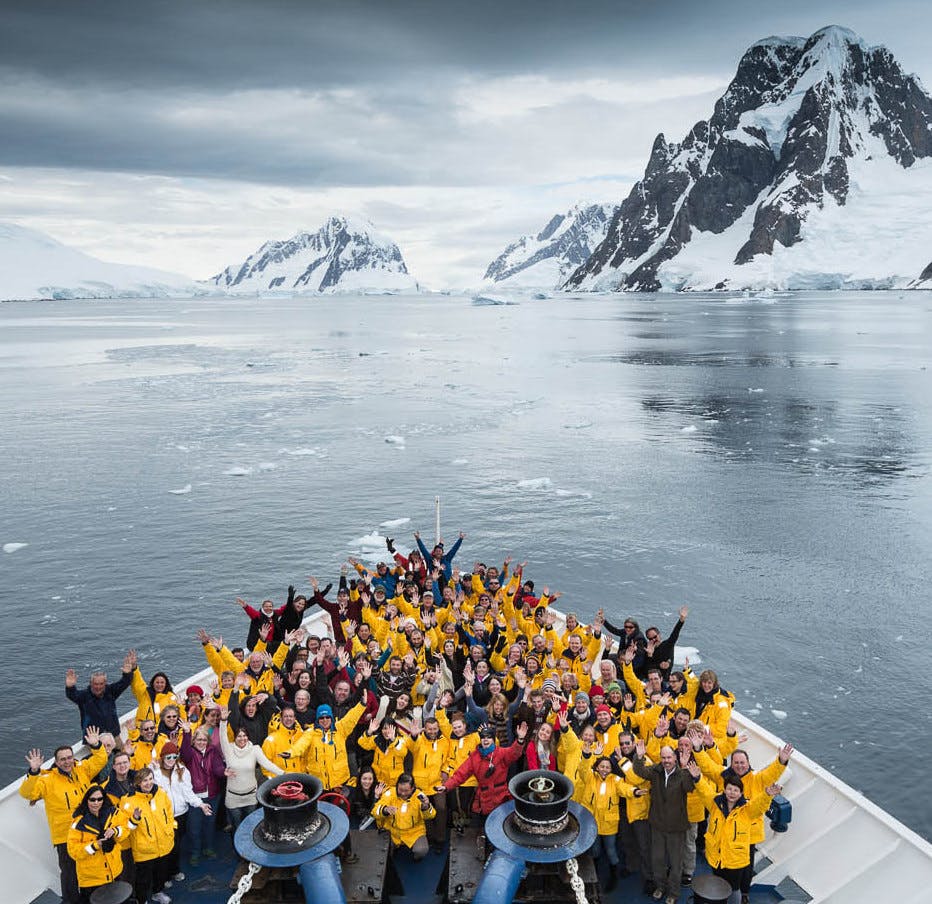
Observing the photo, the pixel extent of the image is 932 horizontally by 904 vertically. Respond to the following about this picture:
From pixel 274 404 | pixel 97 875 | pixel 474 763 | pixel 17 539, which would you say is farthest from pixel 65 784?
pixel 274 404

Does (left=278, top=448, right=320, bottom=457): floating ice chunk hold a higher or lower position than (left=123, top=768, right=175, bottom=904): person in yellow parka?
lower

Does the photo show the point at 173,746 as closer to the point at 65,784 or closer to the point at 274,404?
the point at 65,784

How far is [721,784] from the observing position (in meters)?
11.7

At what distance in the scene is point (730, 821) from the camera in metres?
11.4

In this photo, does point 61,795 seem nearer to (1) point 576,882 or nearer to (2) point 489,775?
(2) point 489,775

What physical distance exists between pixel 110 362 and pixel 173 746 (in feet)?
341

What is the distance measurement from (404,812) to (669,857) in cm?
396

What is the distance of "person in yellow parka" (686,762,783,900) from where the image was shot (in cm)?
1125

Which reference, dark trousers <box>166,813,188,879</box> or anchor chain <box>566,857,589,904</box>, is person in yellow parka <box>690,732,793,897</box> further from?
dark trousers <box>166,813,188,879</box>

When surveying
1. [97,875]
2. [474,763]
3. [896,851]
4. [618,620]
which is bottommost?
[618,620]

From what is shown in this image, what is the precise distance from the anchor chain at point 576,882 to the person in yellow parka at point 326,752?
4063 millimetres

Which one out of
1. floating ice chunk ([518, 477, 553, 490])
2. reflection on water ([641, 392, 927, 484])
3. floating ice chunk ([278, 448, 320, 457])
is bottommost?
floating ice chunk ([518, 477, 553, 490])

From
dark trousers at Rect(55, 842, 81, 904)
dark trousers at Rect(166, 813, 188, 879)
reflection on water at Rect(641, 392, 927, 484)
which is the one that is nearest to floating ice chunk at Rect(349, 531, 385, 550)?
dark trousers at Rect(166, 813, 188, 879)

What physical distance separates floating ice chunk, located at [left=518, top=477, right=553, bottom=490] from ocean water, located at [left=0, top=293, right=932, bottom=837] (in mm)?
132
